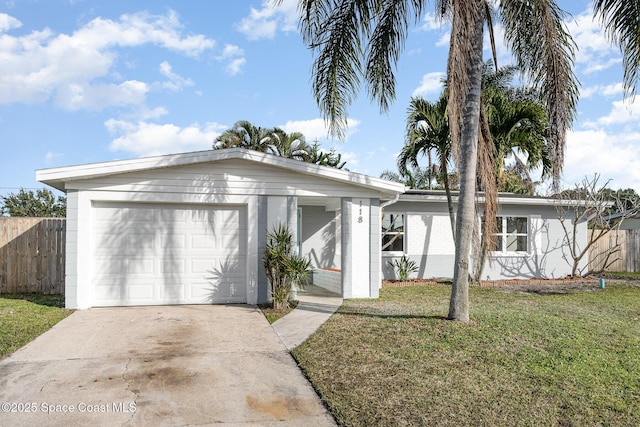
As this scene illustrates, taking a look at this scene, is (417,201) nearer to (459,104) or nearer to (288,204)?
(288,204)

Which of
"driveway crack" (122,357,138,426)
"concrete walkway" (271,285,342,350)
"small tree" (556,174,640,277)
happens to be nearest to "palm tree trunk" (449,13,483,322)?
"concrete walkway" (271,285,342,350)

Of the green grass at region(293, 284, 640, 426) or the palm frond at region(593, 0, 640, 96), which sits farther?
the palm frond at region(593, 0, 640, 96)

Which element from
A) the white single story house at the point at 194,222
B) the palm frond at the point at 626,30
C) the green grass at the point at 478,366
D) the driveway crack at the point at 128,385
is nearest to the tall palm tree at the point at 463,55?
the palm frond at the point at 626,30

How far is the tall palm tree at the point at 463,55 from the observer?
6863mm

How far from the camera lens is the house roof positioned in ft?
29.0

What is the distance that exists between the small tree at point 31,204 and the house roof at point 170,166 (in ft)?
82.8

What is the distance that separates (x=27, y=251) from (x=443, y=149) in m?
11.7

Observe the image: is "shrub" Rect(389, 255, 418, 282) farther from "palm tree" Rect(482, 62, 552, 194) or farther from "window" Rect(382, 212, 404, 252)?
Answer: "palm tree" Rect(482, 62, 552, 194)

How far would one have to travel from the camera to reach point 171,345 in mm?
6430

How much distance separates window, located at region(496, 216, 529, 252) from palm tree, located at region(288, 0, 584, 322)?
7918mm

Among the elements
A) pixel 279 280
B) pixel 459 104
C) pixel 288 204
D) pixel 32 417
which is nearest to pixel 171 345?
pixel 32 417

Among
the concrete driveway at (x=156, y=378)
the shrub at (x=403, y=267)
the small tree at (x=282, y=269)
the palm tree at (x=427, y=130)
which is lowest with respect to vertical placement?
the concrete driveway at (x=156, y=378)

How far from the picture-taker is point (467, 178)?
299 inches

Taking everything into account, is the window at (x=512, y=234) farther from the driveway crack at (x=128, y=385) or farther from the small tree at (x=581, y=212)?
the driveway crack at (x=128, y=385)
